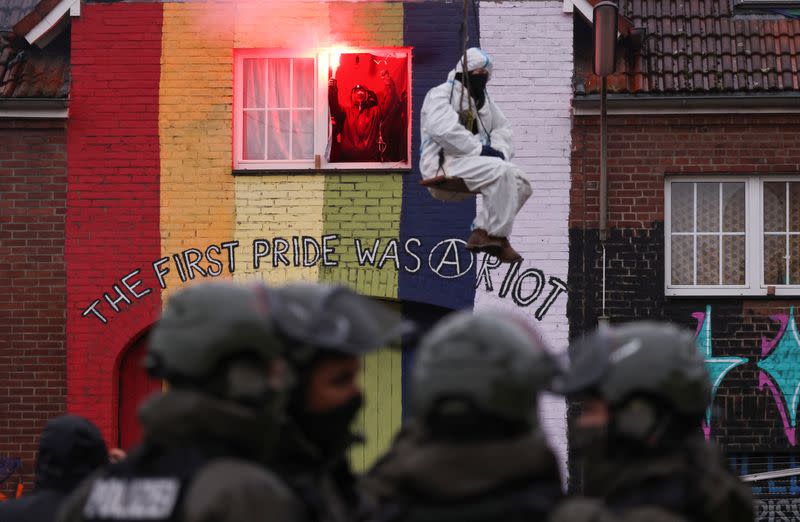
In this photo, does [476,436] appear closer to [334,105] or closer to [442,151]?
[442,151]

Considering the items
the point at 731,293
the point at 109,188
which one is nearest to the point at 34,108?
the point at 109,188

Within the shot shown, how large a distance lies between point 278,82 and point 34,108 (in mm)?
2518

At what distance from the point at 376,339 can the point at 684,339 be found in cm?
100

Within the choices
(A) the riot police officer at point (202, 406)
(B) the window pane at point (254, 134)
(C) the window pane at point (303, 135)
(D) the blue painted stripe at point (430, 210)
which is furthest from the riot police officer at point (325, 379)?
(B) the window pane at point (254, 134)

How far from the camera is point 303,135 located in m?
14.1

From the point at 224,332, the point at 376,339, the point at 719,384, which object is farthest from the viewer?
the point at 719,384

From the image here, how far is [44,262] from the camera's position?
548 inches

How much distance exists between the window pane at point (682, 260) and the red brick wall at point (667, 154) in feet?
1.50

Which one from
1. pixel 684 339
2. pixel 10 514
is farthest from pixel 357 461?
pixel 684 339

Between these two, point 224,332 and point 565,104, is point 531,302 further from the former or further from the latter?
point 224,332

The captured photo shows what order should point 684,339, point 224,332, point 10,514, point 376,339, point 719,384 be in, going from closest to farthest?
1. point 224,332
2. point 376,339
3. point 684,339
4. point 10,514
5. point 719,384

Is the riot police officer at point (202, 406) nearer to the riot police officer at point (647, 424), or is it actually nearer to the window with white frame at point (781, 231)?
the riot police officer at point (647, 424)

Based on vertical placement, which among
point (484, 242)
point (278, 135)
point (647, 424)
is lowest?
point (647, 424)

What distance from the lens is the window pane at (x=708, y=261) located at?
543 inches
